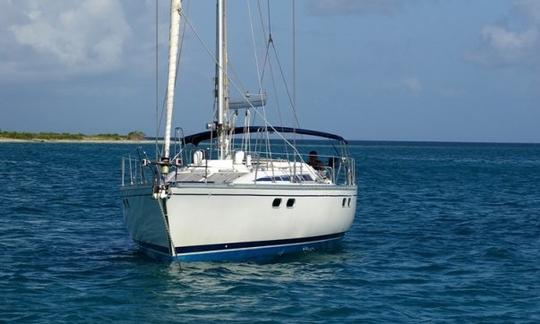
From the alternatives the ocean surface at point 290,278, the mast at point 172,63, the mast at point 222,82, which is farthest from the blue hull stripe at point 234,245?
the mast at point 222,82

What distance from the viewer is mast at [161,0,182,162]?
20312 millimetres

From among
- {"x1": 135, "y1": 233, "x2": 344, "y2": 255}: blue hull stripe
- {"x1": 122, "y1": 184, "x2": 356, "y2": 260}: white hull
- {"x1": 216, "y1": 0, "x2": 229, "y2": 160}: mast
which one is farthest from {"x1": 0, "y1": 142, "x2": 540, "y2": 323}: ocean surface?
{"x1": 216, "y1": 0, "x2": 229, "y2": 160}: mast

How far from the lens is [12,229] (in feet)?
94.2

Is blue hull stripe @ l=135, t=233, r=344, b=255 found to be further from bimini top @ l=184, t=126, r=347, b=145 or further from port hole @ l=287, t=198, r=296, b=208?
bimini top @ l=184, t=126, r=347, b=145

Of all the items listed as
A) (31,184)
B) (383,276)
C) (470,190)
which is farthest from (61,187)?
(383,276)

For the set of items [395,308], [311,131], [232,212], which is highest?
[311,131]

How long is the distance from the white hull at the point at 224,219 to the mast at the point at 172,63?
3.63 feet

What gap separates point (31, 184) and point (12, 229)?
23.0 meters

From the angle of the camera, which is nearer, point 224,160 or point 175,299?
point 175,299

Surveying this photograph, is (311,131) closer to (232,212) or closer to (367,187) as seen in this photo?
(232,212)

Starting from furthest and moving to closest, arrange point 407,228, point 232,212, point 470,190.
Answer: point 470,190 → point 407,228 → point 232,212

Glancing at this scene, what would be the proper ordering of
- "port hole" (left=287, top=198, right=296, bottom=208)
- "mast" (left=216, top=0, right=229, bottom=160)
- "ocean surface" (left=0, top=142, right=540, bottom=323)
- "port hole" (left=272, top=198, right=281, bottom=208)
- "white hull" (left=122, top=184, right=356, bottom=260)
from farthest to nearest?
"mast" (left=216, top=0, right=229, bottom=160) → "port hole" (left=287, top=198, right=296, bottom=208) → "port hole" (left=272, top=198, right=281, bottom=208) → "white hull" (left=122, top=184, right=356, bottom=260) → "ocean surface" (left=0, top=142, right=540, bottom=323)

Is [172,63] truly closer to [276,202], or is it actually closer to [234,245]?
[276,202]

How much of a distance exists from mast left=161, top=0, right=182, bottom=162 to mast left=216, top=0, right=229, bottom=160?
3.03 m
